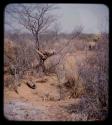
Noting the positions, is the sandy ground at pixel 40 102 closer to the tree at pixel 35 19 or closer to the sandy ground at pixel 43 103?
the sandy ground at pixel 43 103

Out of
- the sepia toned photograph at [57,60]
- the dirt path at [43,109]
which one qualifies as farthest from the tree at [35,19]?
the dirt path at [43,109]

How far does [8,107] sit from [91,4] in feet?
2.87

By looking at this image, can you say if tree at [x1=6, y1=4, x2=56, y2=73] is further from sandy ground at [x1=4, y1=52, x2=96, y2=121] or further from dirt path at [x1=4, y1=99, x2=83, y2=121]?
dirt path at [x1=4, y1=99, x2=83, y2=121]

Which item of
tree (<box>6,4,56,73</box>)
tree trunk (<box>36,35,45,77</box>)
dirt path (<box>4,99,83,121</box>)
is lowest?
dirt path (<box>4,99,83,121</box>)

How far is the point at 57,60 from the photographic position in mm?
3426

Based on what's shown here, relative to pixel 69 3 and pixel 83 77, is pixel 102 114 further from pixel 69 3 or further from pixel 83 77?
pixel 69 3

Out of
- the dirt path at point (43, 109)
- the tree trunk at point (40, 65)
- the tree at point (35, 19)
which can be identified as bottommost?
the dirt path at point (43, 109)

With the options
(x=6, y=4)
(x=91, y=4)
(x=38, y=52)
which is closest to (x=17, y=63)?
(x=38, y=52)

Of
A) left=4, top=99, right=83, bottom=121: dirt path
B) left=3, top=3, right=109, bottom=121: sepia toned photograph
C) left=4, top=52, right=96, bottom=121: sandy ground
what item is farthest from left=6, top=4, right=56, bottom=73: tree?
left=4, top=99, right=83, bottom=121: dirt path

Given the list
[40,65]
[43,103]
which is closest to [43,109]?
[43,103]

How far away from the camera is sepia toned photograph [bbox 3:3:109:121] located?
3.41m

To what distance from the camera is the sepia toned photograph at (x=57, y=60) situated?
3408 millimetres

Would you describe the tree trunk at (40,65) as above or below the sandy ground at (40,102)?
above

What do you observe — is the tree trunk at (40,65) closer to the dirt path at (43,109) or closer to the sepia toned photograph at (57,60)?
the sepia toned photograph at (57,60)
